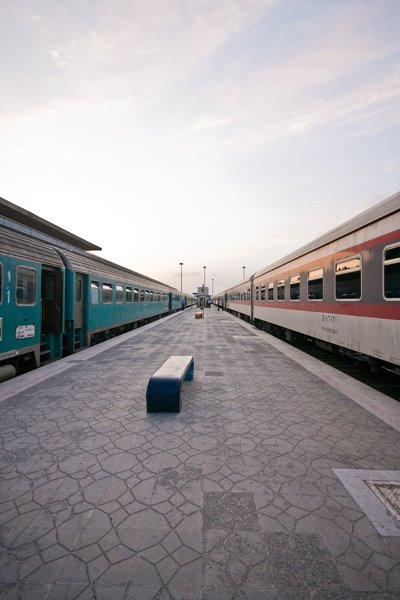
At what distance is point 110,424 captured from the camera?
13.0 feet

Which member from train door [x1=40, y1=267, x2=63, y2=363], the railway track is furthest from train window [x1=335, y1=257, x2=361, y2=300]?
train door [x1=40, y1=267, x2=63, y2=363]

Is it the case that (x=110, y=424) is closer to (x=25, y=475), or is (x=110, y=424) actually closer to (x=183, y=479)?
(x=25, y=475)

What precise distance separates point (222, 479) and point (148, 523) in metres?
0.82

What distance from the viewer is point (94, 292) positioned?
1061 cm

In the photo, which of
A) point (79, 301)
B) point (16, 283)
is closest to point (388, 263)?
point (16, 283)

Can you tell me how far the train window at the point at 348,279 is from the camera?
242 inches

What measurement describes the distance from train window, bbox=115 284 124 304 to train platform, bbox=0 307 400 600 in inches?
331

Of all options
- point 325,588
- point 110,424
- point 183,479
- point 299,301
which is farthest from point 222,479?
point 299,301

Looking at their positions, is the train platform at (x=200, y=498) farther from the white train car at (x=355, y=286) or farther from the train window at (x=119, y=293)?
the train window at (x=119, y=293)

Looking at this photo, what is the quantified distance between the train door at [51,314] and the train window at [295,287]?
7416 millimetres

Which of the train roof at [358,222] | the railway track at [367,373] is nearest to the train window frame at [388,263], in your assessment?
the train roof at [358,222]

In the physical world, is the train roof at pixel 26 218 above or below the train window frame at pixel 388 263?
above

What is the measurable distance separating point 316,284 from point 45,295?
7733 millimetres

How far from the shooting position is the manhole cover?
2411 millimetres
